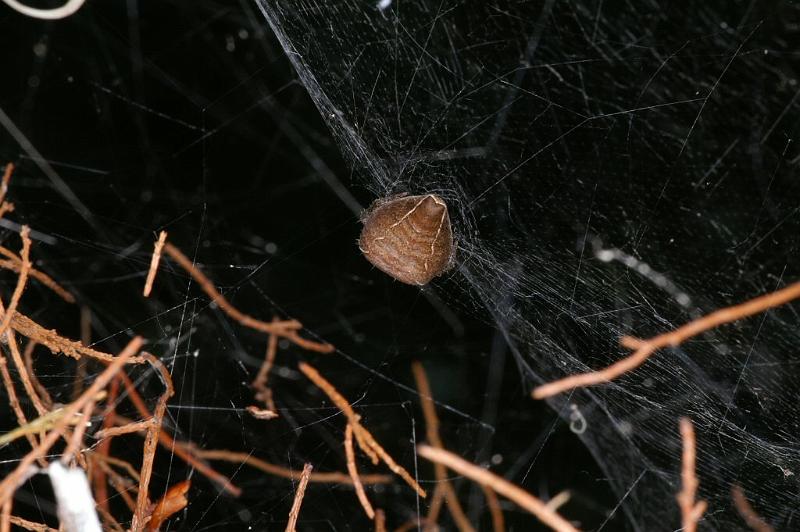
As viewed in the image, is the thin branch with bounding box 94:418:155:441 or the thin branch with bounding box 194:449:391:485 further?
the thin branch with bounding box 194:449:391:485

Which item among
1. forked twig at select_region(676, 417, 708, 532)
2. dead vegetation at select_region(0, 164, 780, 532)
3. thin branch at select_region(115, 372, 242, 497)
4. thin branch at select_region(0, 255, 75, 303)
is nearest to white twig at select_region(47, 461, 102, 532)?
dead vegetation at select_region(0, 164, 780, 532)

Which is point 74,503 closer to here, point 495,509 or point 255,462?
point 255,462

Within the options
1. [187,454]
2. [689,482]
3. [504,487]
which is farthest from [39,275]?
[689,482]

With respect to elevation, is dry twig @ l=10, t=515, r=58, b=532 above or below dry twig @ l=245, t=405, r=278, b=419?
above

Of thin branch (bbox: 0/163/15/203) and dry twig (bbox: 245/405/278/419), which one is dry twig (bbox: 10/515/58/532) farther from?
thin branch (bbox: 0/163/15/203)

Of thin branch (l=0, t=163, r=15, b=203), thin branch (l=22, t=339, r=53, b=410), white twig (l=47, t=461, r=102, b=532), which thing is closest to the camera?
white twig (l=47, t=461, r=102, b=532)

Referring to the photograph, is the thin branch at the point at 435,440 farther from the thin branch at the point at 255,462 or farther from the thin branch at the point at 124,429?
the thin branch at the point at 124,429
